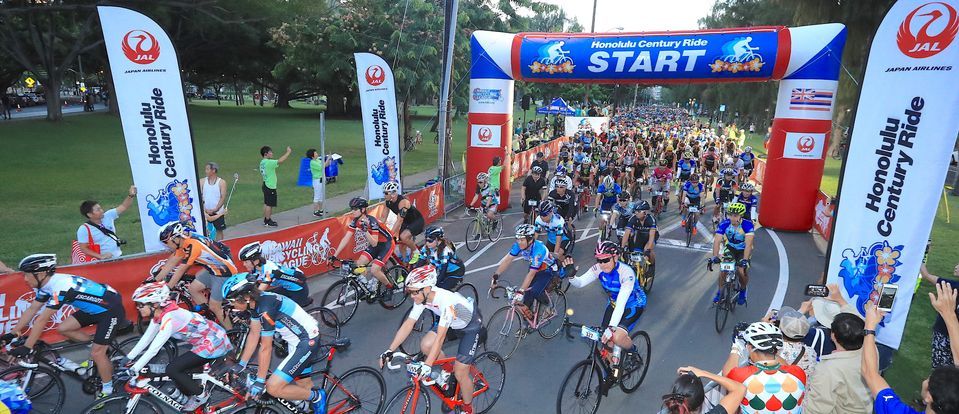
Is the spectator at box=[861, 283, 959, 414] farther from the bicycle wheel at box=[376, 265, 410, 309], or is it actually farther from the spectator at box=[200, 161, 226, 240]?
the spectator at box=[200, 161, 226, 240]

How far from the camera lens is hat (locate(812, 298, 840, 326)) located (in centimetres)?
579

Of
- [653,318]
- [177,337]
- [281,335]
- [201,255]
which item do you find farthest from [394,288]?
[653,318]

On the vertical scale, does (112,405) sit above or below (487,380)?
above

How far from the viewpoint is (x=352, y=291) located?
348 inches

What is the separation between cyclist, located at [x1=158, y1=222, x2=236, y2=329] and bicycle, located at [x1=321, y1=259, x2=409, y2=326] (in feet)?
5.29

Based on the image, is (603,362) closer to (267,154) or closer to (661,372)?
(661,372)

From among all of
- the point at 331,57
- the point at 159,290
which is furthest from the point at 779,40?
the point at 331,57

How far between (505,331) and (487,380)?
1.29 m

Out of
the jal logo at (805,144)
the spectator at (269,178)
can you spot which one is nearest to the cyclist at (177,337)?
the spectator at (269,178)

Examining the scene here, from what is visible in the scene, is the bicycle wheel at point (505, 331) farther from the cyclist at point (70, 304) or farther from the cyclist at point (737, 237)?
the cyclist at point (70, 304)

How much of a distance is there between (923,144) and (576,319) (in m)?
5.29

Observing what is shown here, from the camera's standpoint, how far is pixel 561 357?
25.5 feet

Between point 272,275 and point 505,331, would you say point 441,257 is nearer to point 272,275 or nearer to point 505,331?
point 505,331

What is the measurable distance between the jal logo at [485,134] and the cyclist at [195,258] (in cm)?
1111
